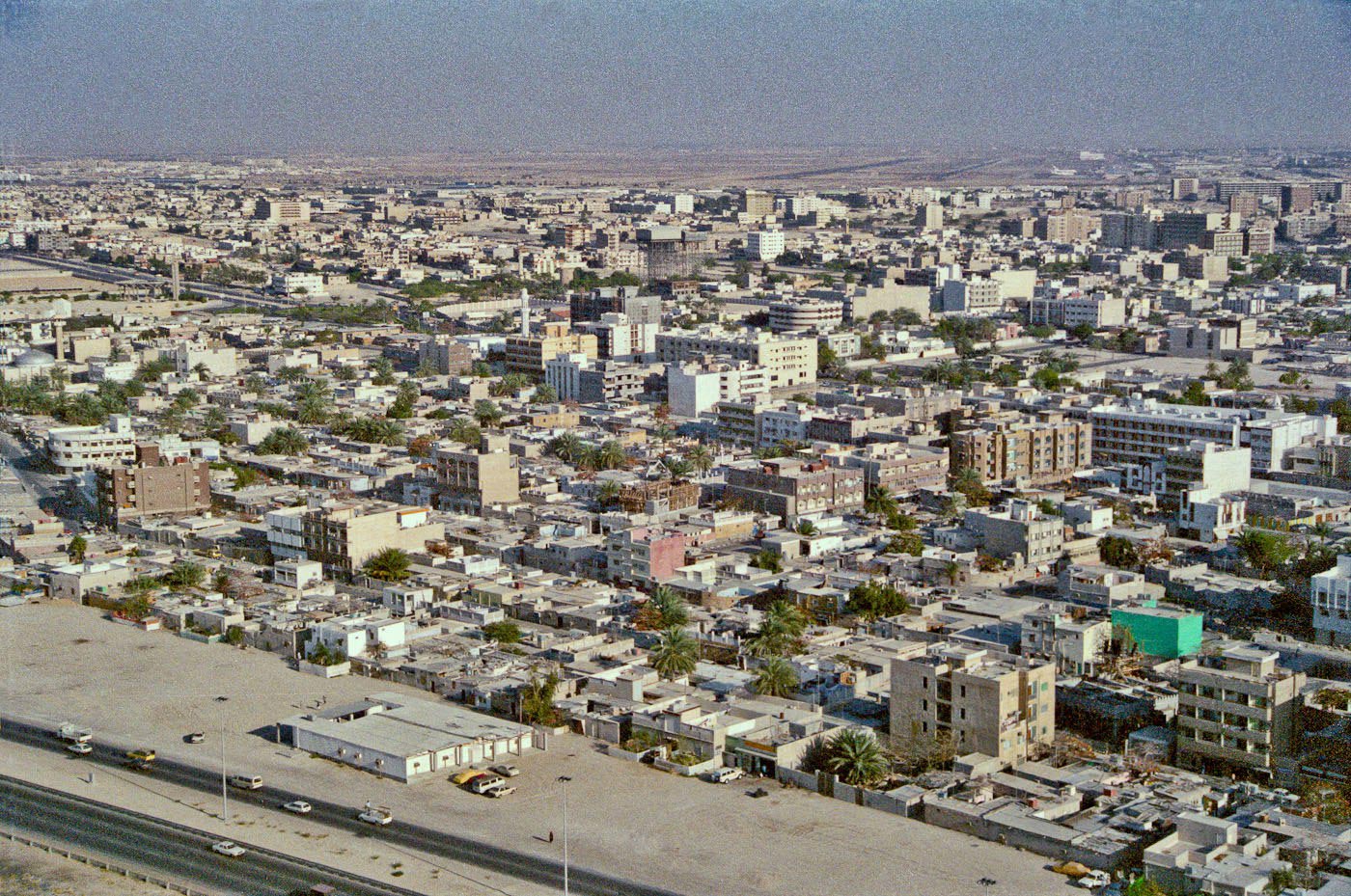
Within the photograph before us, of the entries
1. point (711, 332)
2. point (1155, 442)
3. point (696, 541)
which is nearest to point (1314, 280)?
point (711, 332)

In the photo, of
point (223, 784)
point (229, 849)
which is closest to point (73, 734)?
point (223, 784)

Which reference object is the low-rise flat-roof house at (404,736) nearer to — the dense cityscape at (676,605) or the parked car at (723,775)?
the dense cityscape at (676,605)

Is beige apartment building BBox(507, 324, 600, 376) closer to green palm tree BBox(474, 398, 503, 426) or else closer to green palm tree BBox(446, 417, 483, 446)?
green palm tree BBox(474, 398, 503, 426)

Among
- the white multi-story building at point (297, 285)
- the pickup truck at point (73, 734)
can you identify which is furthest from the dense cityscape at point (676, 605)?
the white multi-story building at point (297, 285)

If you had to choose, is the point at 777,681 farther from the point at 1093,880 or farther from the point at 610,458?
the point at 610,458

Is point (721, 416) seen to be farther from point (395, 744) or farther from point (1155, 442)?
point (395, 744)

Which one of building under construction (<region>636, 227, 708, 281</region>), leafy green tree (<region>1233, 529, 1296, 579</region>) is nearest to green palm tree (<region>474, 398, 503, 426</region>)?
leafy green tree (<region>1233, 529, 1296, 579</region>)
